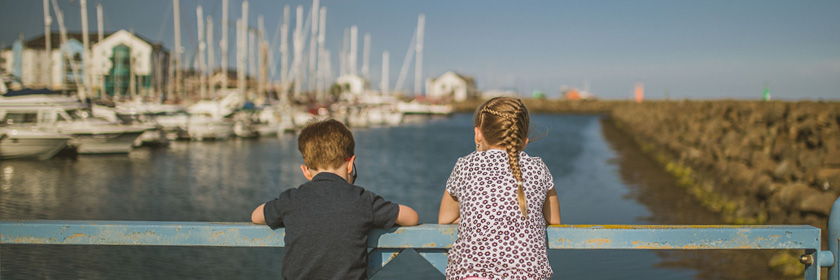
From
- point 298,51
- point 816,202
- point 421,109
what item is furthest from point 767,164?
point 421,109

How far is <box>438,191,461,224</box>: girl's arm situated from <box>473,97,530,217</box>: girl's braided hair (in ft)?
1.01

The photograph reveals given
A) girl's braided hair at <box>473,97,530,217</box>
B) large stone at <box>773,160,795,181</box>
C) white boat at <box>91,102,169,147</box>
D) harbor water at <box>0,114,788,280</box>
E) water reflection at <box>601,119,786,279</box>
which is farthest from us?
white boat at <box>91,102,169,147</box>

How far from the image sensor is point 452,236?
3066mm

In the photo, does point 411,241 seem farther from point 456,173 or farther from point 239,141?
point 239,141

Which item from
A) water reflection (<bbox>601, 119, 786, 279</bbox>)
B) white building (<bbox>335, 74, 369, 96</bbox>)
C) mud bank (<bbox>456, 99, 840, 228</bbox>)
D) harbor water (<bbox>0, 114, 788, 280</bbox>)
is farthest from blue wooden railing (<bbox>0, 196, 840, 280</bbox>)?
white building (<bbox>335, 74, 369, 96</bbox>)

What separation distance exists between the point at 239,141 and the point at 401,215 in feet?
124

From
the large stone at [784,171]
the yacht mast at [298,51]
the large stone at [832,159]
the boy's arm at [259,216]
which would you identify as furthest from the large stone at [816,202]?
the yacht mast at [298,51]

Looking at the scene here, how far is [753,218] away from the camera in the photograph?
11516mm

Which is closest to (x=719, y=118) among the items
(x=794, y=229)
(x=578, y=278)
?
(x=578, y=278)

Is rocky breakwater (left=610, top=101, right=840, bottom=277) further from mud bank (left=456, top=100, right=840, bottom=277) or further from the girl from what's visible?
the girl

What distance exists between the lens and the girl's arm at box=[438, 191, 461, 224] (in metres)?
3.20

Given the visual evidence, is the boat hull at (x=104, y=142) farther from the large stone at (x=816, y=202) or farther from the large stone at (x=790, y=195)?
the large stone at (x=816, y=202)

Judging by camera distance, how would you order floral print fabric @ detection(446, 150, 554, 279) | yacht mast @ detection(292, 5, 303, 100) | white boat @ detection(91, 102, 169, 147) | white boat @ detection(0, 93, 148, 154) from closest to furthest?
floral print fabric @ detection(446, 150, 554, 279) → white boat @ detection(0, 93, 148, 154) → white boat @ detection(91, 102, 169, 147) → yacht mast @ detection(292, 5, 303, 100)

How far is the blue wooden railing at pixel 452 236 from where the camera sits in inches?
120
